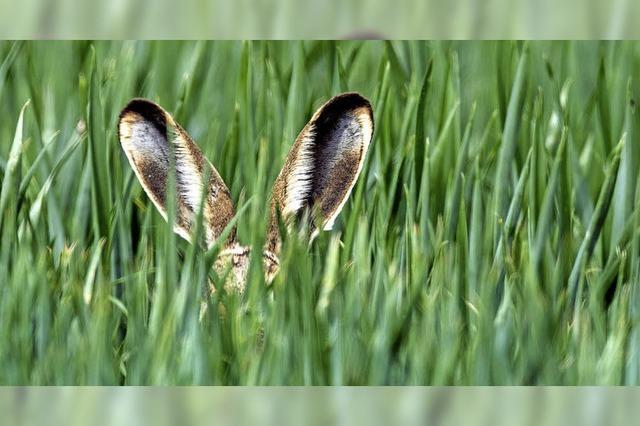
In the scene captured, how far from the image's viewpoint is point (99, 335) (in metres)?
1.55

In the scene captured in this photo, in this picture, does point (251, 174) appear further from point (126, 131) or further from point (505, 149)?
point (505, 149)

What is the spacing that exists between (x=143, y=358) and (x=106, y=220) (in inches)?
9.2

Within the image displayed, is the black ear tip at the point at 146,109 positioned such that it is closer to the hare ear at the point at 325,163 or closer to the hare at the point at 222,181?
the hare at the point at 222,181

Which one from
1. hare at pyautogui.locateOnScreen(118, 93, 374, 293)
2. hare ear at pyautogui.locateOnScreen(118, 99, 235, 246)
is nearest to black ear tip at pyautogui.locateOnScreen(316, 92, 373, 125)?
hare at pyautogui.locateOnScreen(118, 93, 374, 293)

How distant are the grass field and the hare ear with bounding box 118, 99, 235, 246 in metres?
0.02

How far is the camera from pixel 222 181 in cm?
169

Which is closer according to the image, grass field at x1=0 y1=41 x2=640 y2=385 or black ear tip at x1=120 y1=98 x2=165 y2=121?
grass field at x1=0 y1=41 x2=640 y2=385

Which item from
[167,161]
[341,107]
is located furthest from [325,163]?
[167,161]

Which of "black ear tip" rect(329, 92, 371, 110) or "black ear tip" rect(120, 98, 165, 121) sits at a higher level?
"black ear tip" rect(329, 92, 371, 110)

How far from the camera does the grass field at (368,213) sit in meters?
1.57

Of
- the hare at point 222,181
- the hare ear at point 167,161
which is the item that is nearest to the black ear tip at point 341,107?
the hare at point 222,181

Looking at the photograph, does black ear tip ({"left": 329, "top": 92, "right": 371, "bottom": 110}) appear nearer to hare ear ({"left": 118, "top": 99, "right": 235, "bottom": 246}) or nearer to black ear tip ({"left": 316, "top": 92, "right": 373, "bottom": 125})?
black ear tip ({"left": 316, "top": 92, "right": 373, "bottom": 125})

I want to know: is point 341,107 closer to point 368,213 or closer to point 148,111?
point 368,213

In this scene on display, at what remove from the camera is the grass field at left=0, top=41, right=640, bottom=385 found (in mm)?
1565
